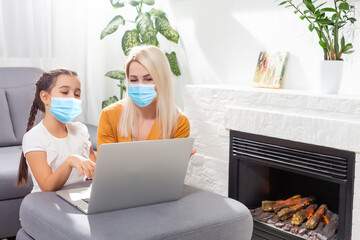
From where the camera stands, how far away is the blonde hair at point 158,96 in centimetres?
195

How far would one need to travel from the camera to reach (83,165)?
5.10ft

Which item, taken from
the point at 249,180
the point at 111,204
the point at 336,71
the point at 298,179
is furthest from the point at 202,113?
the point at 111,204

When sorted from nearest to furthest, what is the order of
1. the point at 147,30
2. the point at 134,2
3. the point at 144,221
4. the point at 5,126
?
the point at 144,221 → the point at 5,126 → the point at 147,30 → the point at 134,2

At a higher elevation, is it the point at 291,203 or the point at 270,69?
the point at 270,69

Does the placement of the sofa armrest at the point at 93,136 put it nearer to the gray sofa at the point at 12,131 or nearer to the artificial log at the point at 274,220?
the gray sofa at the point at 12,131

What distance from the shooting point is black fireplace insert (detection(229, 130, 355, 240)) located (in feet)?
6.65

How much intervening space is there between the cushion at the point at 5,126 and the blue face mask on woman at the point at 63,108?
1172mm

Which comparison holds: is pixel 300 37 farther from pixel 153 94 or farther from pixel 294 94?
pixel 153 94

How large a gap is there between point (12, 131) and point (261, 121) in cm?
152

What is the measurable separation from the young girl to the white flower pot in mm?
1120

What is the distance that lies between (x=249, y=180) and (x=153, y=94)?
0.92m

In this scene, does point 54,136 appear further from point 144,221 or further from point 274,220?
point 274,220

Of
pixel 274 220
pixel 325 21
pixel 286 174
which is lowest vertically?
pixel 274 220

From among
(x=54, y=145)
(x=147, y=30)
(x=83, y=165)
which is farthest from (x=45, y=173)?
(x=147, y=30)
